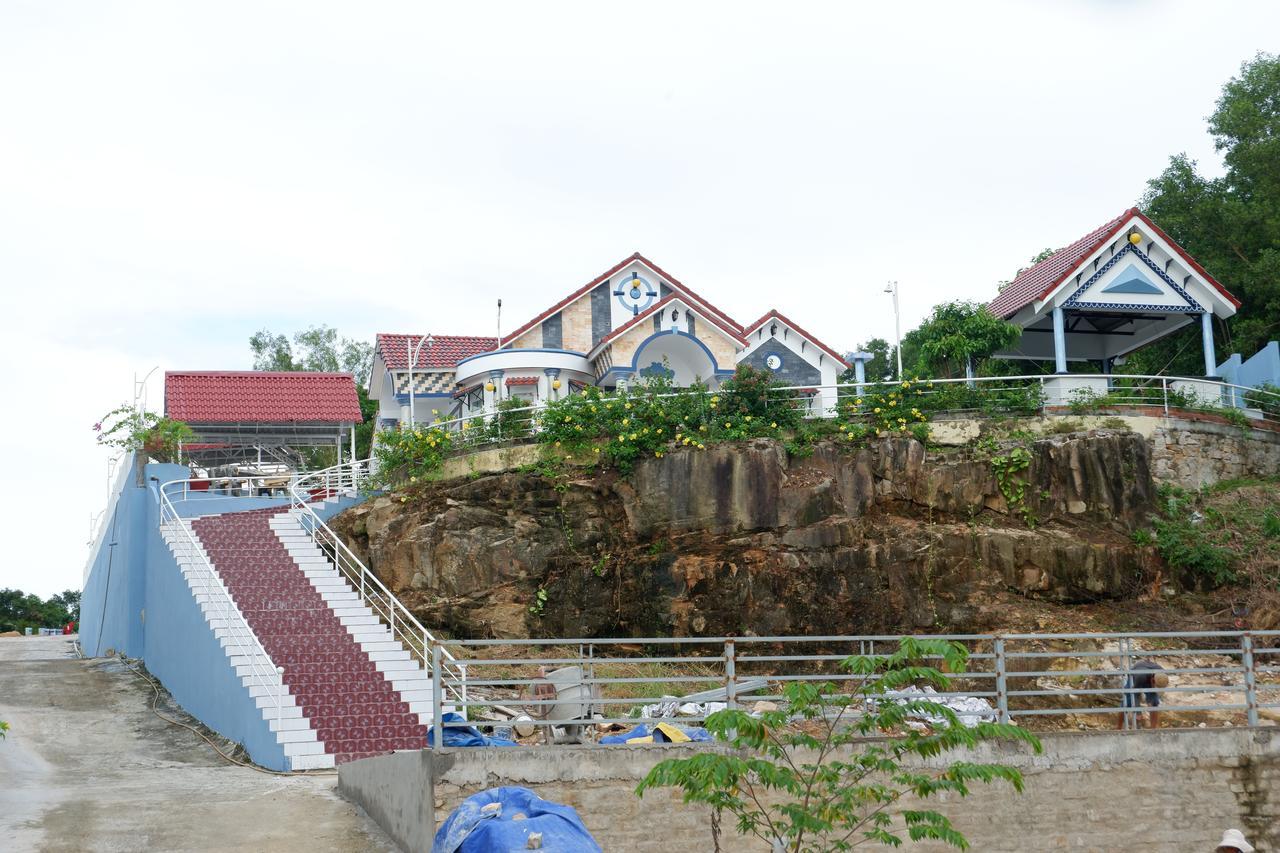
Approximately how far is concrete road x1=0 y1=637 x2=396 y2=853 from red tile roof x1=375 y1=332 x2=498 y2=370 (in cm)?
1267

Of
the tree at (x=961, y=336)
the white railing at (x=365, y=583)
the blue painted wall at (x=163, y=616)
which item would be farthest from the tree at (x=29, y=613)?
the tree at (x=961, y=336)

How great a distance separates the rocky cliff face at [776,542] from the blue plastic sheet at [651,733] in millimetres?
8621

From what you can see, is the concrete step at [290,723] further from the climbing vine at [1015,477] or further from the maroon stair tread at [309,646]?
the climbing vine at [1015,477]

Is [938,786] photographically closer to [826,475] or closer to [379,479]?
[826,475]

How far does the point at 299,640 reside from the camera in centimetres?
1984

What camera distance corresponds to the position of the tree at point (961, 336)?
26.2 meters

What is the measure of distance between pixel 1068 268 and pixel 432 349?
15968 millimetres

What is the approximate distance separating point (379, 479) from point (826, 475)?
28.8 feet

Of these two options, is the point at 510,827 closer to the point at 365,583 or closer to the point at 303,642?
the point at 303,642

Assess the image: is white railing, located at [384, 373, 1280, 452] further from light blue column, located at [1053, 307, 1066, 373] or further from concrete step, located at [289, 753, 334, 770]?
concrete step, located at [289, 753, 334, 770]

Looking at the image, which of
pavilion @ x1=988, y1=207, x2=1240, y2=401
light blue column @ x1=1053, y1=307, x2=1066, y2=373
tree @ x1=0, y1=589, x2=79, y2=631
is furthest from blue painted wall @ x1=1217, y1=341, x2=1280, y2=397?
tree @ x1=0, y1=589, x2=79, y2=631

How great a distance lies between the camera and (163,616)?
23.1 meters

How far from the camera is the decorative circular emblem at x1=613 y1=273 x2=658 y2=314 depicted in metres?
31.6

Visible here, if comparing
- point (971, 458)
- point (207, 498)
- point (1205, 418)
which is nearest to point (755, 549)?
point (971, 458)
